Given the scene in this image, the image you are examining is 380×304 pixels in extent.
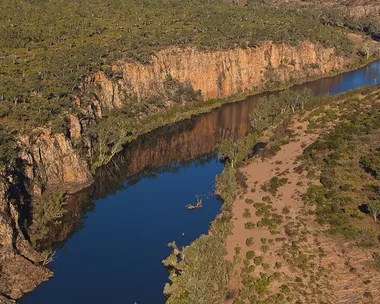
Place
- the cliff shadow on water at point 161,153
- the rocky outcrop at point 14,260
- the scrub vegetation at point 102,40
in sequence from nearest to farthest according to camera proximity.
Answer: the rocky outcrop at point 14,260 < the cliff shadow on water at point 161,153 < the scrub vegetation at point 102,40

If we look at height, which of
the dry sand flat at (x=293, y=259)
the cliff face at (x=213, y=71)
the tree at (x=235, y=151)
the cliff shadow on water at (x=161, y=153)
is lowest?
the cliff shadow on water at (x=161, y=153)

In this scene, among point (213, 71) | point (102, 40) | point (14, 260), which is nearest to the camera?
point (14, 260)

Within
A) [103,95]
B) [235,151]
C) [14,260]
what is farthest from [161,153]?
[14,260]

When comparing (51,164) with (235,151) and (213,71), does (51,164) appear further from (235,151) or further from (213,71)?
(213,71)

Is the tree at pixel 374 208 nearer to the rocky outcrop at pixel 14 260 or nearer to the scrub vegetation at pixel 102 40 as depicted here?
the rocky outcrop at pixel 14 260

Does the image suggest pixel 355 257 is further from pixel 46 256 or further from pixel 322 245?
pixel 46 256

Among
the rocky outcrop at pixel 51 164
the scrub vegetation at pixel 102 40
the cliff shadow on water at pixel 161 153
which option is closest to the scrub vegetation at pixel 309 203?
the cliff shadow on water at pixel 161 153

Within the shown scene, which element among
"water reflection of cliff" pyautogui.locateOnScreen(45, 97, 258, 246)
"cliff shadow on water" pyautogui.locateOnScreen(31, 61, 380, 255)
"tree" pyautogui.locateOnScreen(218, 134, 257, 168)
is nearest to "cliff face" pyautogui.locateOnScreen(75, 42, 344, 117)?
"cliff shadow on water" pyautogui.locateOnScreen(31, 61, 380, 255)
